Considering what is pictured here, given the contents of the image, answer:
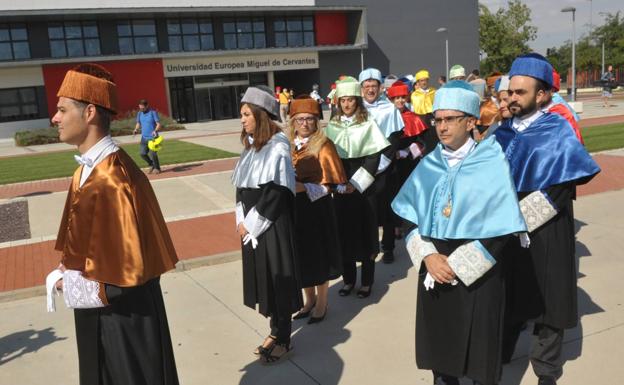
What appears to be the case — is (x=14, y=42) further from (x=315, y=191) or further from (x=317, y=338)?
(x=317, y=338)

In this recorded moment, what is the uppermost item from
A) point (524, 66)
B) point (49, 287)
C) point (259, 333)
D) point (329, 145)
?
point (524, 66)

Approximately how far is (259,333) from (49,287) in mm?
2663

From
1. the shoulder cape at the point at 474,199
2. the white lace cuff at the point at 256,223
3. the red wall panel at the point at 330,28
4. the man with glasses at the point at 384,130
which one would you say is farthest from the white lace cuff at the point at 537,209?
the red wall panel at the point at 330,28

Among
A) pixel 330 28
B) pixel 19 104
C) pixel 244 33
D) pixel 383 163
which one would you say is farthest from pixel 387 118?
pixel 330 28

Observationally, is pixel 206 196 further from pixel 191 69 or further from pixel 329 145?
pixel 191 69

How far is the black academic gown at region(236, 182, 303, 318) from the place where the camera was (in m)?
4.32

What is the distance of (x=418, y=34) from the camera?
45062mm

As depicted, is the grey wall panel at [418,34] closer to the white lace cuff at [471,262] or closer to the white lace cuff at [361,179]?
the white lace cuff at [361,179]

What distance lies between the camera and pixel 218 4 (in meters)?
37.4

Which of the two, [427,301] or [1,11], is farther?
[1,11]

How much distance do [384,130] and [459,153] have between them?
129 inches

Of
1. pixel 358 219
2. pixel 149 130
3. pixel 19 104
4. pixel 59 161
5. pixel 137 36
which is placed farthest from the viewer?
Answer: pixel 137 36

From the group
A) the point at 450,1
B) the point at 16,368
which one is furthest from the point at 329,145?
the point at 450,1

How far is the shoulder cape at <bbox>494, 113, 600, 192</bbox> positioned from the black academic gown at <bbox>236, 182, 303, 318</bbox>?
175cm
